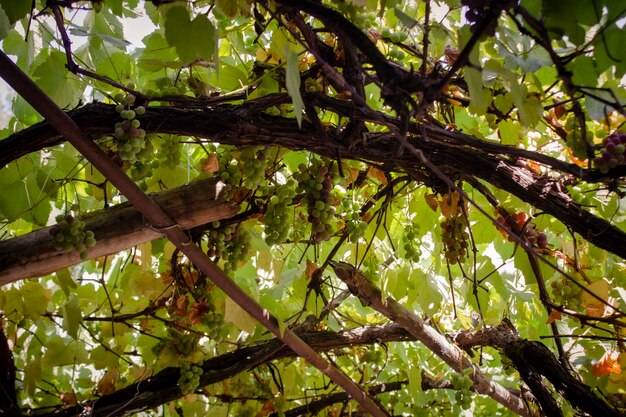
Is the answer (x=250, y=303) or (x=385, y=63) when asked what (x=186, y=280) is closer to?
(x=250, y=303)

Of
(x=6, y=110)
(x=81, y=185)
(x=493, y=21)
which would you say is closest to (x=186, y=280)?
(x=81, y=185)

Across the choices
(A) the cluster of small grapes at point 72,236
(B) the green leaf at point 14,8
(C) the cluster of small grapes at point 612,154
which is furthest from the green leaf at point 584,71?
(A) the cluster of small grapes at point 72,236

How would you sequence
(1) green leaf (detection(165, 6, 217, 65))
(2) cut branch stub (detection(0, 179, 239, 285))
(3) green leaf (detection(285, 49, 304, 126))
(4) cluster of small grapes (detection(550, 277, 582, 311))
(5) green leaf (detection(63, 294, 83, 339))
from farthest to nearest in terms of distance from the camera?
(5) green leaf (detection(63, 294, 83, 339)) → (4) cluster of small grapes (detection(550, 277, 582, 311)) → (2) cut branch stub (detection(0, 179, 239, 285)) → (1) green leaf (detection(165, 6, 217, 65)) → (3) green leaf (detection(285, 49, 304, 126))

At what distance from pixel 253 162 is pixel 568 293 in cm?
118

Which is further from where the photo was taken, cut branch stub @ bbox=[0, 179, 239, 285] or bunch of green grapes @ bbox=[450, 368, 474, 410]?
bunch of green grapes @ bbox=[450, 368, 474, 410]

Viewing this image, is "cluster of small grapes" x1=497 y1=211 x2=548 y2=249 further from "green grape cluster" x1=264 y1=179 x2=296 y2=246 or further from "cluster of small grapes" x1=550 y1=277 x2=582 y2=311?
"green grape cluster" x1=264 y1=179 x2=296 y2=246

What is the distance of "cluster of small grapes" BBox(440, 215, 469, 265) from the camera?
1.77 m

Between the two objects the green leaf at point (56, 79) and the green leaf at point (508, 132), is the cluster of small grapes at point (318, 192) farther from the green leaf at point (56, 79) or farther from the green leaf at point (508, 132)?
the green leaf at point (56, 79)

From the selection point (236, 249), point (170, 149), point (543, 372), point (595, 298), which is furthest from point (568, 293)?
point (170, 149)

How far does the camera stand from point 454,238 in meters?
1.78

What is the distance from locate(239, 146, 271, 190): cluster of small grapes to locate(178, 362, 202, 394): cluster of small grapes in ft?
3.13

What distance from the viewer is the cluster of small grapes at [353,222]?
1.60 meters

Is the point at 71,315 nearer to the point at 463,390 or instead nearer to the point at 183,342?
the point at 183,342

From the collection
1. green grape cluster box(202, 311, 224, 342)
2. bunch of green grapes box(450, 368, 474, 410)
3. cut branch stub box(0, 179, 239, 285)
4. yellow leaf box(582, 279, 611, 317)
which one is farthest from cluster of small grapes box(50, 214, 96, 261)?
yellow leaf box(582, 279, 611, 317)
